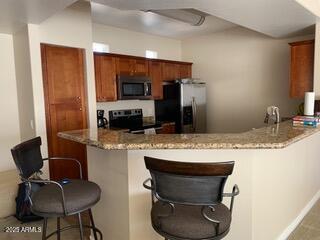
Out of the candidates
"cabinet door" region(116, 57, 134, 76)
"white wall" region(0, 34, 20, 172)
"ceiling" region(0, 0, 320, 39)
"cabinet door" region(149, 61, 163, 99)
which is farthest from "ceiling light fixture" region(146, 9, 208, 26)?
"white wall" region(0, 34, 20, 172)

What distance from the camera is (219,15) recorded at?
2822 mm

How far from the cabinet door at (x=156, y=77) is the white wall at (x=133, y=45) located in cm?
39

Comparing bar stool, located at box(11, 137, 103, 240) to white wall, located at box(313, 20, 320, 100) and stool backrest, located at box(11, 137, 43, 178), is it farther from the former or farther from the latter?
white wall, located at box(313, 20, 320, 100)

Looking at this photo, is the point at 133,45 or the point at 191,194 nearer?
the point at 191,194

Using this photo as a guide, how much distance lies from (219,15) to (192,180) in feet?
7.00

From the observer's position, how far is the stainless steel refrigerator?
4.80 m

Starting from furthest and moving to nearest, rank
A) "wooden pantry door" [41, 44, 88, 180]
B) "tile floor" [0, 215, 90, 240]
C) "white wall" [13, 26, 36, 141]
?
"wooden pantry door" [41, 44, 88, 180] → "white wall" [13, 26, 36, 141] → "tile floor" [0, 215, 90, 240]

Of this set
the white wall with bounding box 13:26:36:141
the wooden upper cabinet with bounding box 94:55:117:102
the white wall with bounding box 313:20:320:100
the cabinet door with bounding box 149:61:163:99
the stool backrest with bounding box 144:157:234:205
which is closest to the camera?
the stool backrest with bounding box 144:157:234:205

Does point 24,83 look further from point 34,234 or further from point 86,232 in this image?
point 86,232

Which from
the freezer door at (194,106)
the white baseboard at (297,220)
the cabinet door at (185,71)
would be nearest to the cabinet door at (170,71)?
the cabinet door at (185,71)

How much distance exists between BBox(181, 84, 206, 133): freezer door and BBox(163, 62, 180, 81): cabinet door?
42 cm

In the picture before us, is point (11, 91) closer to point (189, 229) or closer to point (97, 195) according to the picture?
point (97, 195)

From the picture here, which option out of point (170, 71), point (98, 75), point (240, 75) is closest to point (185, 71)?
point (170, 71)

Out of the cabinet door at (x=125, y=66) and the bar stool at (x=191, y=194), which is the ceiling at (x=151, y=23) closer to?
the cabinet door at (x=125, y=66)
